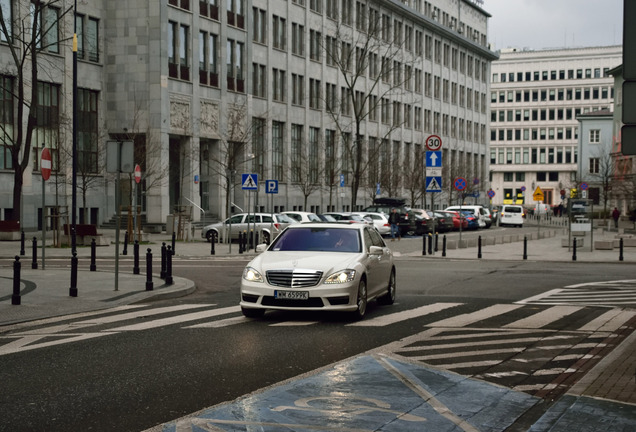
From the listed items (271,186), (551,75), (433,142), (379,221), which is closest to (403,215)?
(379,221)

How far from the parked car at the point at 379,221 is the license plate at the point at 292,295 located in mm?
34392

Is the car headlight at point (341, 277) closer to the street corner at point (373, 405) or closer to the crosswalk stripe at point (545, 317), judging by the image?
the crosswalk stripe at point (545, 317)

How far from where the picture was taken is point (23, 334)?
1214cm

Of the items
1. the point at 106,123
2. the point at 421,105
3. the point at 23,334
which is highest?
the point at 421,105

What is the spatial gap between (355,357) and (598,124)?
408 ft

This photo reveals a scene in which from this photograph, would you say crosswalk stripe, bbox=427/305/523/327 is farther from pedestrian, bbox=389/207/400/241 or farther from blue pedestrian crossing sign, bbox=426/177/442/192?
pedestrian, bbox=389/207/400/241

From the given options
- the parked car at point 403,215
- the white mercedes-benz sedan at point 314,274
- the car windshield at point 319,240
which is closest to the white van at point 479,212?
the parked car at point 403,215

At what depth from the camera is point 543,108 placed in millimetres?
149500

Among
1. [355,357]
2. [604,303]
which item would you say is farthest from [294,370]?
[604,303]

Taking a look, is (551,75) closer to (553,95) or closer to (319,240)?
(553,95)

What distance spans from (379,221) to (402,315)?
34.7m

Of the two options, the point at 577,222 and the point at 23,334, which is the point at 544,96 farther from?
the point at 23,334

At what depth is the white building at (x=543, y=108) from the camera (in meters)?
147

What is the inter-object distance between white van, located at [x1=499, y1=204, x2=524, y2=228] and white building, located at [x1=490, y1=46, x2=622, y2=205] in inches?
2821
